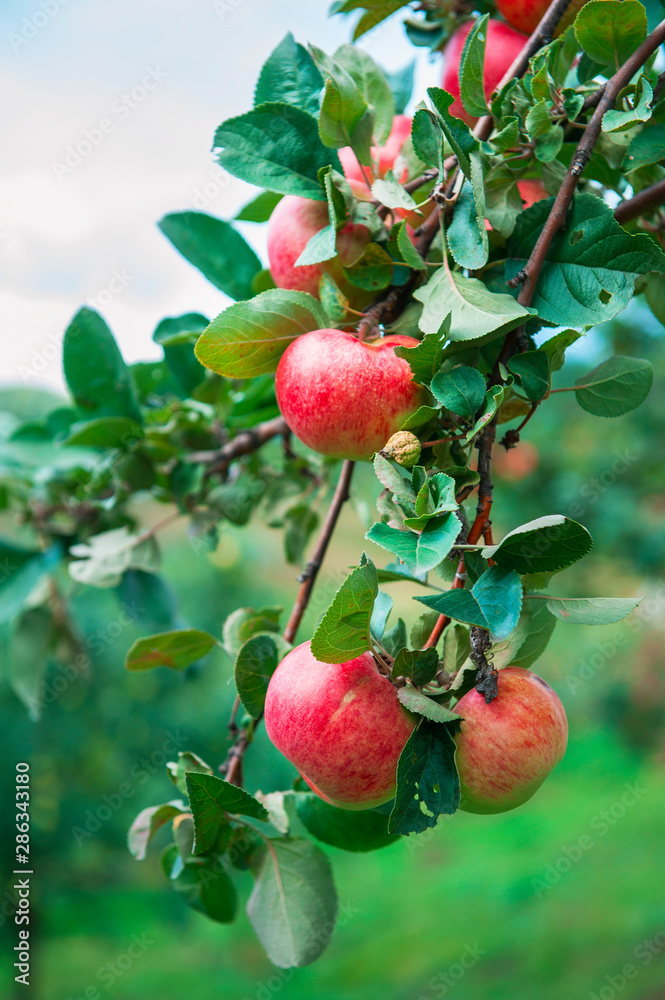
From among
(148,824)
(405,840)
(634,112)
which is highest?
(634,112)

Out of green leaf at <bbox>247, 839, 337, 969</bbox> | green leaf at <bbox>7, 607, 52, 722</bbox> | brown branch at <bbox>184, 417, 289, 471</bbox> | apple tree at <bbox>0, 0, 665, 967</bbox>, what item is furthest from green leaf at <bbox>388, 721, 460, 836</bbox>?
green leaf at <bbox>7, 607, 52, 722</bbox>

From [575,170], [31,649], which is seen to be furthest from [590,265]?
[31,649]

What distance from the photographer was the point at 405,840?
1481mm

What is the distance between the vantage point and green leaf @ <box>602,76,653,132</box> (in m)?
0.27

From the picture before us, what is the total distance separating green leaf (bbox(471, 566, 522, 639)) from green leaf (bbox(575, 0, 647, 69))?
8.3 inches

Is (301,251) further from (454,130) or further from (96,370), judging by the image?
(96,370)

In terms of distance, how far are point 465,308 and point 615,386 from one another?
9 cm

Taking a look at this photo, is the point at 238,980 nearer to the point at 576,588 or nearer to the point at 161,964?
the point at 161,964

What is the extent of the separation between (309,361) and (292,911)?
236mm

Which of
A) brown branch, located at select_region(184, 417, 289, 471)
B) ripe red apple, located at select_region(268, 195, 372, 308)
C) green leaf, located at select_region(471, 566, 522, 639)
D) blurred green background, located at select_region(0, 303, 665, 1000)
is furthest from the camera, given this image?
blurred green background, located at select_region(0, 303, 665, 1000)

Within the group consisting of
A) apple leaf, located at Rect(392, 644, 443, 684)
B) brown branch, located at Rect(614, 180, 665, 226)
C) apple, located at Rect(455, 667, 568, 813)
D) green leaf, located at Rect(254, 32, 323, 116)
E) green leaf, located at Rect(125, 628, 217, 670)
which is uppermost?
green leaf, located at Rect(254, 32, 323, 116)

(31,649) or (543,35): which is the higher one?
(543,35)

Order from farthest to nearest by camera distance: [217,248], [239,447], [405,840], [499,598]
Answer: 1. [405,840]
2. [239,447]
3. [217,248]
4. [499,598]

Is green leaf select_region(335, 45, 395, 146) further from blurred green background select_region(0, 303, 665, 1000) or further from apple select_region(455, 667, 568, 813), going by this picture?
blurred green background select_region(0, 303, 665, 1000)
